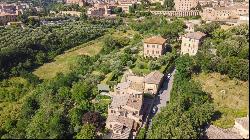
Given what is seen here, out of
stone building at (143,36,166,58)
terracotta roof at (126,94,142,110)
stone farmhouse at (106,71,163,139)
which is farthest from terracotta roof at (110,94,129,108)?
stone building at (143,36,166,58)

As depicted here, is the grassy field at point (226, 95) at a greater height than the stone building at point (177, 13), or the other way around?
the stone building at point (177, 13)

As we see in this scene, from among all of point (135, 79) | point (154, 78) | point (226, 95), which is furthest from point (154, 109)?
point (226, 95)

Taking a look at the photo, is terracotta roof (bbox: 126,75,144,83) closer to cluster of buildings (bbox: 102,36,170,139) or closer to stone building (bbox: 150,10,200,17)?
cluster of buildings (bbox: 102,36,170,139)

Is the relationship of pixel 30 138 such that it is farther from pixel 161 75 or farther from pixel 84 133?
pixel 161 75

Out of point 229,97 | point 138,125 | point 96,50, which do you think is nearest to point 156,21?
Result: point 96,50

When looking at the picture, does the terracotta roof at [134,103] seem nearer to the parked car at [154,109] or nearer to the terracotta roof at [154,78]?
the parked car at [154,109]

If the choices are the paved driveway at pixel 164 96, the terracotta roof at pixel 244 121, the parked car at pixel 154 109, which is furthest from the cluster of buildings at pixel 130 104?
the terracotta roof at pixel 244 121

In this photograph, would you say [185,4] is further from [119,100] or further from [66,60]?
[119,100]
